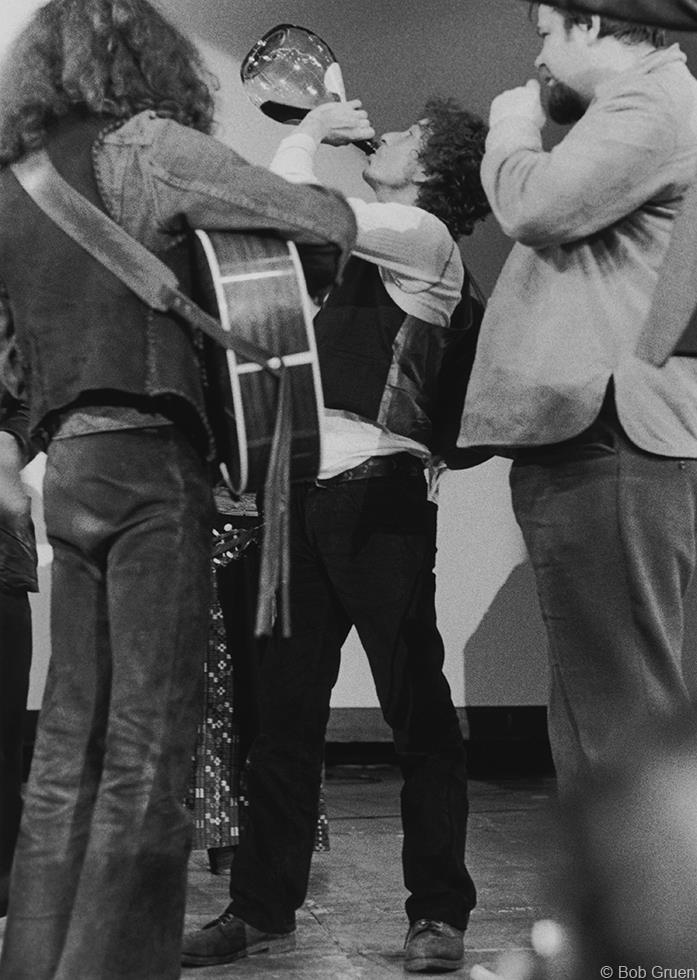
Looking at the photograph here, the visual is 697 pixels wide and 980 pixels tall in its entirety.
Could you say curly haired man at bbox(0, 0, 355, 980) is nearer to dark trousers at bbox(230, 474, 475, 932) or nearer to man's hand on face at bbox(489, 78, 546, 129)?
man's hand on face at bbox(489, 78, 546, 129)

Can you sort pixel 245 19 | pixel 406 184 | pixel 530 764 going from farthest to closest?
pixel 530 764, pixel 245 19, pixel 406 184

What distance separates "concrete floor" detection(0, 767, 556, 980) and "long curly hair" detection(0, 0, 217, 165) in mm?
1213

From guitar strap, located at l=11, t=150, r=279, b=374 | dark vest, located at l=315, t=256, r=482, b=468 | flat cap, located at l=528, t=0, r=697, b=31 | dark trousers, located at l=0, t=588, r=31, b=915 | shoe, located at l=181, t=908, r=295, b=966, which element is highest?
flat cap, located at l=528, t=0, r=697, b=31

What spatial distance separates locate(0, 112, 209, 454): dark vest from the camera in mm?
1949

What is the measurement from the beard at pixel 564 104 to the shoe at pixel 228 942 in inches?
63.1

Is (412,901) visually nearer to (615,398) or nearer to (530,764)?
(615,398)

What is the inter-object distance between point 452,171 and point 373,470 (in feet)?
2.26

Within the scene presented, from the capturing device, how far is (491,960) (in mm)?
2570

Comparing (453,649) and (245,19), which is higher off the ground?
(245,19)

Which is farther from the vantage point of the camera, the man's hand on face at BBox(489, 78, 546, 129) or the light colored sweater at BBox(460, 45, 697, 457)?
the man's hand on face at BBox(489, 78, 546, 129)

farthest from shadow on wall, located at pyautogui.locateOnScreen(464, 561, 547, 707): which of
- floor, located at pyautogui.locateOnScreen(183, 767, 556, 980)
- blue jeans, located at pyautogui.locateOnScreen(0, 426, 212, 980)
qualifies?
blue jeans, located at pyautogui.locateOnScreen(0, 426, 212, 980)

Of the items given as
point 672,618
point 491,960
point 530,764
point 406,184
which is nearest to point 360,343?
point 406,184

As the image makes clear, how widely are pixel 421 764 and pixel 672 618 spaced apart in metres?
0.87

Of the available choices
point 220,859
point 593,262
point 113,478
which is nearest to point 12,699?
point 220,859
